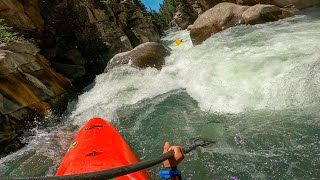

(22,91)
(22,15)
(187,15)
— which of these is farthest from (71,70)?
(187,15)

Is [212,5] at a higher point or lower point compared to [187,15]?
lower

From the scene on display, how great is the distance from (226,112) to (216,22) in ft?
26.6

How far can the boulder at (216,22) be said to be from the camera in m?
12.6

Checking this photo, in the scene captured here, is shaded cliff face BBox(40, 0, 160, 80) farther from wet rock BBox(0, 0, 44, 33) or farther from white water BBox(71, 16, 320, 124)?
white water BBox(71, 16, 320, 124)

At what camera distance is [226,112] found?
5348 millimetres

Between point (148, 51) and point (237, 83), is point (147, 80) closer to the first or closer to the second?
point (148, 51)

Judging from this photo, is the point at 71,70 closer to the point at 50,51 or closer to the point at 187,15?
the point at 50,51

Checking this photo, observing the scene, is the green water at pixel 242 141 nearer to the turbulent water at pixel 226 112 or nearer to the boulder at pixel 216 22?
the turbulent water at pixel 226 112

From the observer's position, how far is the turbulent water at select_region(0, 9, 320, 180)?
382cm

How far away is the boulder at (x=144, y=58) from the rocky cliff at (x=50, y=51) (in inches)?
81.7

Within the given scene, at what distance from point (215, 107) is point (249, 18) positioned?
7.55m

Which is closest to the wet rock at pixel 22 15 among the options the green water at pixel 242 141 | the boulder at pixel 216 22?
the boulder at pixel 216 22

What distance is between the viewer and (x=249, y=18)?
39.3 feet

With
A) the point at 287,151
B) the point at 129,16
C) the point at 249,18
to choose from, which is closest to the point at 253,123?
the point at 287,151
